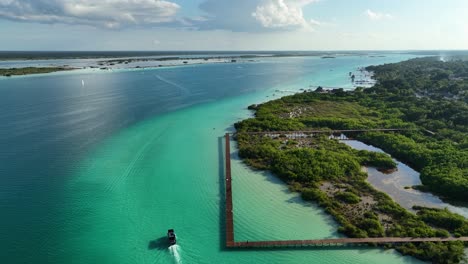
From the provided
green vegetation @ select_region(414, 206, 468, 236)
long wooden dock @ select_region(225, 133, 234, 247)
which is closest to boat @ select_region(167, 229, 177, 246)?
long wooden dock @ select_region(225, 133, 234, 247)

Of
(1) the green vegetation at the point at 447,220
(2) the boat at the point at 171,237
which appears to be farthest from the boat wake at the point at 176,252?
(1) the green vegetation at the point at 447,220

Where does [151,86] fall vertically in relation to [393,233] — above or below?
above

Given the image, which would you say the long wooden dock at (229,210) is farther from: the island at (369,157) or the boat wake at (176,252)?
the boat wake at (176,252)

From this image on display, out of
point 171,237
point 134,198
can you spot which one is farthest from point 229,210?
point 134,198

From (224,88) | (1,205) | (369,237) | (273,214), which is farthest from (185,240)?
(224,88)

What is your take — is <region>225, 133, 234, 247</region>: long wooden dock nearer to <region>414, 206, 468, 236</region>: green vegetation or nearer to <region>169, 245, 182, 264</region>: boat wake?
<region>169, 245, 182, 264</region>: boat wake

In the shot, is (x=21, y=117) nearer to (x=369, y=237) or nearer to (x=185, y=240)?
(x=185, y=240)
